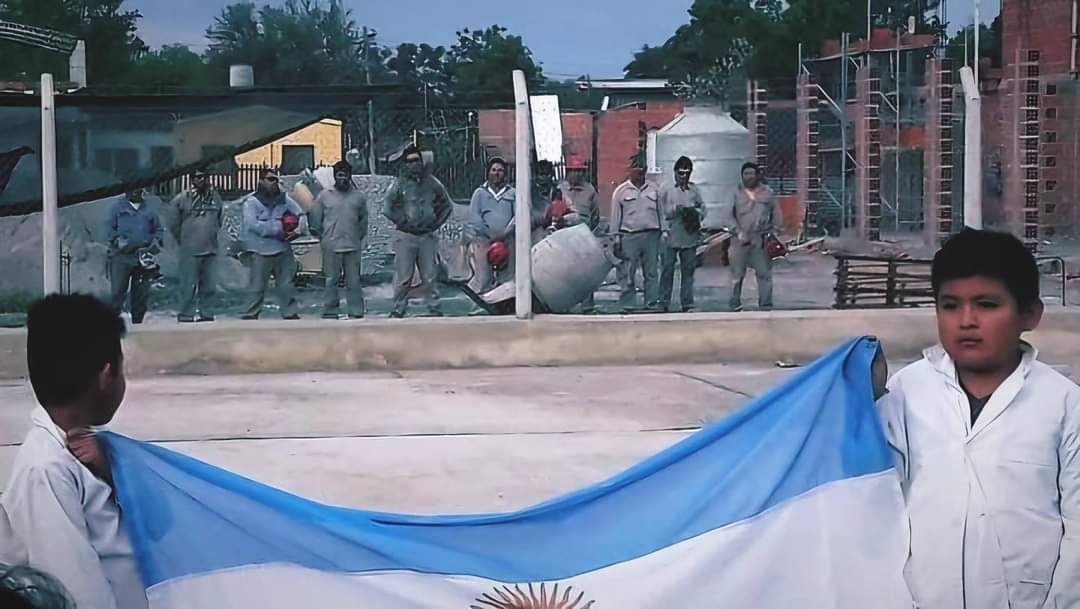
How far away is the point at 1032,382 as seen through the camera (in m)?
2.83

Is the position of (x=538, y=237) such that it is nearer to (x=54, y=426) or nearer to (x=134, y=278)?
(x=134, y=278)

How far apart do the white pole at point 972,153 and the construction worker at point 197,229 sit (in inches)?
233

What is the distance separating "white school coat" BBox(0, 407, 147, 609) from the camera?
2445mm

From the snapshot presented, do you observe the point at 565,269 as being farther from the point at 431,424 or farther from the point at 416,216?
the point at 431,424

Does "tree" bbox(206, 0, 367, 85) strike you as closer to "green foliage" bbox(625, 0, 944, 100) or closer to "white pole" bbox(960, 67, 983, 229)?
"green foliage" bbox(625, 0, 944, 100)

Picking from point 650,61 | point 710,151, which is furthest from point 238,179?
point 650,61

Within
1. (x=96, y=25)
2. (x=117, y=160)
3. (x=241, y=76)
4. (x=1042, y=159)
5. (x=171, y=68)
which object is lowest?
(x=117, y=160)

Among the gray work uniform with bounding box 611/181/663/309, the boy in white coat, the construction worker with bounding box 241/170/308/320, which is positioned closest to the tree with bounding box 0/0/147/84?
the construction worker with bounding box 241/170/308/320

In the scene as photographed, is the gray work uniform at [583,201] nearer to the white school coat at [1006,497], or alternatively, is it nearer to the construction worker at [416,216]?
the construction worker at [416,216]

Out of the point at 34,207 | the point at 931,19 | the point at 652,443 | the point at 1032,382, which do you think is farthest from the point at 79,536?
the point at 931,19

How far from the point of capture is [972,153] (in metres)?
10.7

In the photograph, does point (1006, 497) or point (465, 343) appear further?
point (465, 343)

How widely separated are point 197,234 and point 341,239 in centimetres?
119

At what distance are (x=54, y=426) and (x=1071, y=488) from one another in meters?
1.89
